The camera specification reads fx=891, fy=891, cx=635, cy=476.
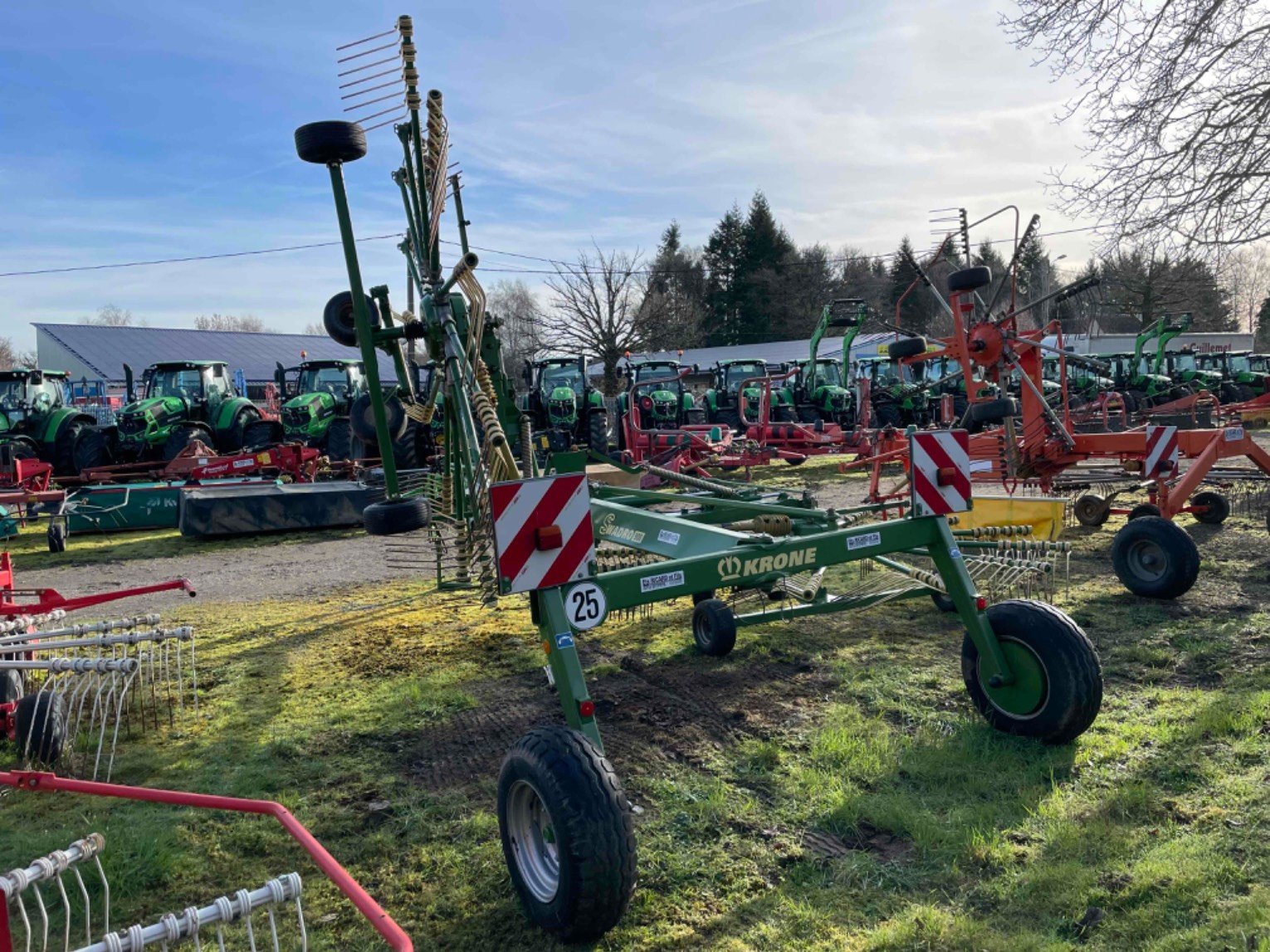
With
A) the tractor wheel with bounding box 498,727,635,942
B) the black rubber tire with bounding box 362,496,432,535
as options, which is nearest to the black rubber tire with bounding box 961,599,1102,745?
the tractor wheel with bounding box 498,727,635,942

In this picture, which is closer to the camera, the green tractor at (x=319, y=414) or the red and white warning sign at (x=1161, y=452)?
the red and white warning sign at (x=1161, y=452)

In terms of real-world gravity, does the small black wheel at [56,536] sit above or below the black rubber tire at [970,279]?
below

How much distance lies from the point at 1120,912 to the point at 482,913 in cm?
181

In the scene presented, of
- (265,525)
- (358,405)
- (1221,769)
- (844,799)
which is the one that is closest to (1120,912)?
(844,799)

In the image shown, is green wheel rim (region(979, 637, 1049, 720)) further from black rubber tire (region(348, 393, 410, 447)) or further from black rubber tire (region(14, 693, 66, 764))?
black rubber tire (region(14, 693, 66, 764))

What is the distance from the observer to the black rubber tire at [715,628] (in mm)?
5039

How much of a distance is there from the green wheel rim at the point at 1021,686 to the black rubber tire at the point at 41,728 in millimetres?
3941

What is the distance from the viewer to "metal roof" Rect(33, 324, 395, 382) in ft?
136

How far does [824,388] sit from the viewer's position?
20359 millimetres

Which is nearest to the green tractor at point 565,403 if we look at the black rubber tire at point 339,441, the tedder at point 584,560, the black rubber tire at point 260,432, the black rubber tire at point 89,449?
the black rubber tire at point 339,441

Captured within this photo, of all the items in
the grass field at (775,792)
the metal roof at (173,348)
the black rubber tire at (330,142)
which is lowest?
the grass field at (775,792)

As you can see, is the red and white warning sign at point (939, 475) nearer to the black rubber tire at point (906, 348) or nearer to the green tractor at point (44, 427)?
the black rubber tire at point (906, 348)

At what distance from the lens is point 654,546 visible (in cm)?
431

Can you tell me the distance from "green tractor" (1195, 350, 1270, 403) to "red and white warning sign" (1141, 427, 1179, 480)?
22.6 m
